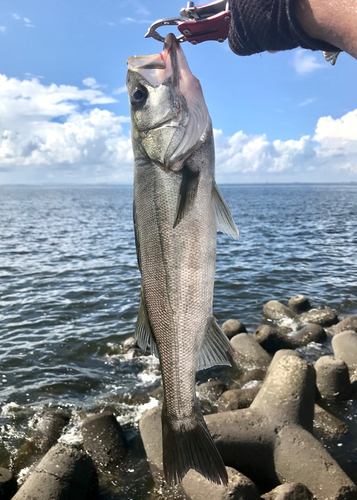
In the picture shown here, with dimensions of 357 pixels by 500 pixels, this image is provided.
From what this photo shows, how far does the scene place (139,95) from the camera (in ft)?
11.0

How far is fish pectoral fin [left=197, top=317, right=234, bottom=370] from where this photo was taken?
11.3 ft

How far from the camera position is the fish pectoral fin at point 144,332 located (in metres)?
3.50

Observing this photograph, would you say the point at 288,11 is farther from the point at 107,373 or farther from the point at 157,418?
the point at 107,373

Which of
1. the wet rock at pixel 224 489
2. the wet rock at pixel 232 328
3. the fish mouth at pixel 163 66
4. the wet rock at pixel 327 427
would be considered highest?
the fish mouth at pixel 163 66

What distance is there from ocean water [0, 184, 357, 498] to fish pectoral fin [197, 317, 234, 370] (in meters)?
5.57

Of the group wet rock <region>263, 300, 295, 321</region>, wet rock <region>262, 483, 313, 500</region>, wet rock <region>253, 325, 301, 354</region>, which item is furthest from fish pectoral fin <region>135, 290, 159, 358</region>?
wet rock <region>263, 300, 295, 321</region>

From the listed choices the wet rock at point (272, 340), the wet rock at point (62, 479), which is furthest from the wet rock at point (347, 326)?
the wet rock at point (62, 479)

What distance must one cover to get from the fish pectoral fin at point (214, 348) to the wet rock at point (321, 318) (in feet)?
37.4

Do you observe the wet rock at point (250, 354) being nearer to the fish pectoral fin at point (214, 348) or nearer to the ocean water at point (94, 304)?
the ocean water at point (94, 304)

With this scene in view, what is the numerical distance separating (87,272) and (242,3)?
20.5 meters

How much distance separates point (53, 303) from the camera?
16672 mm

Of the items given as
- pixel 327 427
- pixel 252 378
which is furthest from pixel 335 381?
pixel 252 378

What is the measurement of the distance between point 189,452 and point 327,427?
5170 millimetres

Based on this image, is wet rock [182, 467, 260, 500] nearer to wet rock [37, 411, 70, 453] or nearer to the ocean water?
the ocean water
